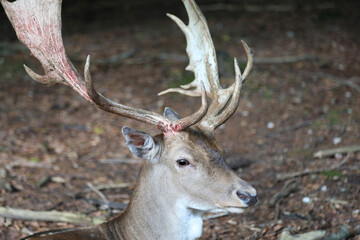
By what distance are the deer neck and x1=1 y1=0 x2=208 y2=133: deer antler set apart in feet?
1.27

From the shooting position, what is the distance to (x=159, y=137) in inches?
167

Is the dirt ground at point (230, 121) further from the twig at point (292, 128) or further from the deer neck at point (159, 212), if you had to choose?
the deer neck at point (159, 212)

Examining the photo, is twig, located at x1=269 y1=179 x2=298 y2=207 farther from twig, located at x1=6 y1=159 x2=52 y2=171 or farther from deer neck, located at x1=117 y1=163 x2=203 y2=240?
twig, located at x1=6 y1=159 x2=52 y2=171

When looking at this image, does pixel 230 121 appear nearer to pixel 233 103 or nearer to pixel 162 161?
pixel 233 103

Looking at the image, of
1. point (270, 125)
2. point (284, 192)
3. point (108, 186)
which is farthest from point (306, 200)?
point (270, 125)

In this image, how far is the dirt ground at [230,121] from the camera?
562cm

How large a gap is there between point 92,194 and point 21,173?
1.01 metres

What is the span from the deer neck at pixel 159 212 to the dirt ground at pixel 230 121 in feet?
3.67

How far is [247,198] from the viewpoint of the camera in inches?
151

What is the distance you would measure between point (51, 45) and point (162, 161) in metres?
1.24

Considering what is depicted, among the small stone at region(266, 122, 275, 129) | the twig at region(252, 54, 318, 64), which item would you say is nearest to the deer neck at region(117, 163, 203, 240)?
the small stone at region(266, 122, 275, 129)

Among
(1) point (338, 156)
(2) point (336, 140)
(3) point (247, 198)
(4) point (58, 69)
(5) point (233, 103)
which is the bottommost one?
(2) point (336, 140)

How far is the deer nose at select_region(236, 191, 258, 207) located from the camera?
381 centimetres

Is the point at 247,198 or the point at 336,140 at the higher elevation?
the point at 247,198
